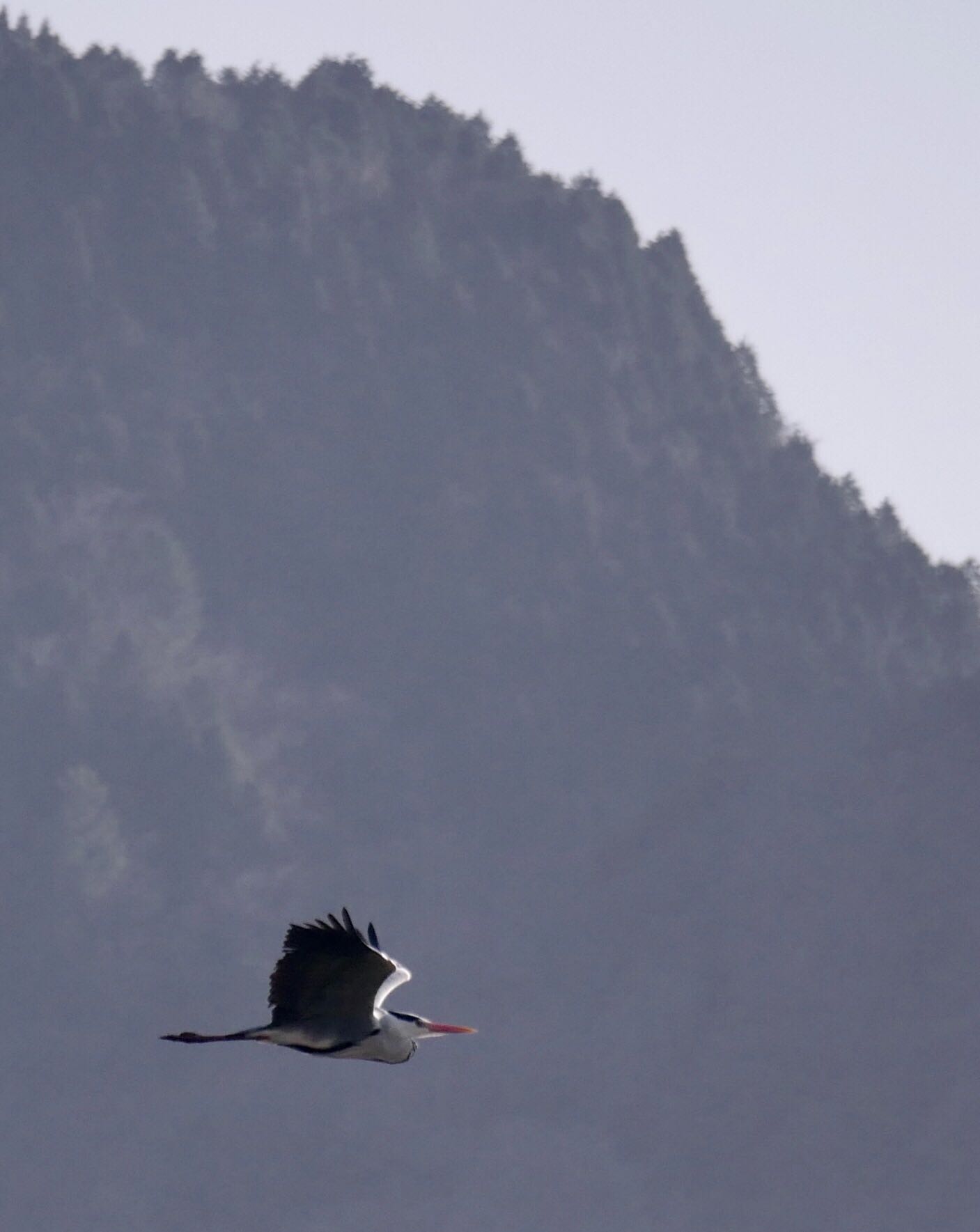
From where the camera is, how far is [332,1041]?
37531 millimetres

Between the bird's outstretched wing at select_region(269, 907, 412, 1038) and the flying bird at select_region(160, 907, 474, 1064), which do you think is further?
the flying bird at select_region(160, 907, 474, 1064)

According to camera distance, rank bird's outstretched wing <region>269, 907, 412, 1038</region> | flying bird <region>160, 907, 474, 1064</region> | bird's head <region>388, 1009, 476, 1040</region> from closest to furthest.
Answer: bird's outstretched wing <region>269, 907, 412, 1038</region> → flying bird <region>160, 907, 474, 1064</region> → bird's head <region>388, 1009, 476, 1040</region>

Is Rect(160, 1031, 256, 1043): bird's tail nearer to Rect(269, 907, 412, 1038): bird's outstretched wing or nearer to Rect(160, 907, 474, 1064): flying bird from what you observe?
Rect(160, 907, 474, 1064): flying bird

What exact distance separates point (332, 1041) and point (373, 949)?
2.59m

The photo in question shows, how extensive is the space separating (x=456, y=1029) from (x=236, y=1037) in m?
2.76

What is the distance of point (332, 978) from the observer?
36.6 m

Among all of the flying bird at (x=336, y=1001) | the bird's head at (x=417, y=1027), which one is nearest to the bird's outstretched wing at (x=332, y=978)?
the flying bird at (x=336, y=1001)

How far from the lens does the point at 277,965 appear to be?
37.2 m

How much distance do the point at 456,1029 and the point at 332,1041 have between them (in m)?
1.74

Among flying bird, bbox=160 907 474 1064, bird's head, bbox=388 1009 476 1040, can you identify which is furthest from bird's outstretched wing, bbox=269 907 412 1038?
bird's head, bbox=388 1009 476 1040

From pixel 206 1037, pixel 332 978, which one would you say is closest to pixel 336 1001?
pixel 332 978

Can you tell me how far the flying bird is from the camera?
35656 millimetres

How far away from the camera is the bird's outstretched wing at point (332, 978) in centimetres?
3547

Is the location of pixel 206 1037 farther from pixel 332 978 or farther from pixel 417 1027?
pixel 417 1027
